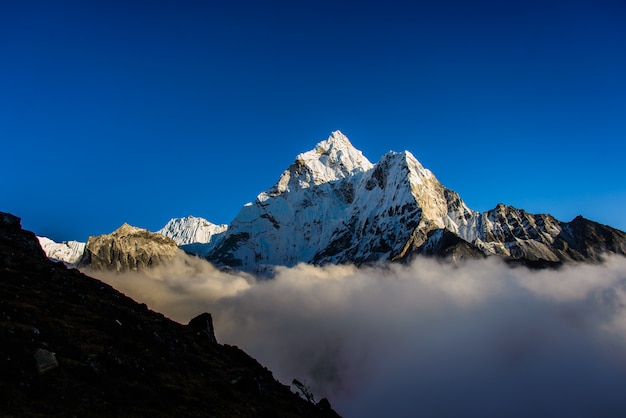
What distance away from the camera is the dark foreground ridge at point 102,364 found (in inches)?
1307

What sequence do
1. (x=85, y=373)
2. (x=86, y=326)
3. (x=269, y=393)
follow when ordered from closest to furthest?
(x=85, y=373), (x=86, y=326), (x=269, y=393)

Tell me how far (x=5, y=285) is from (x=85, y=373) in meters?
25.1

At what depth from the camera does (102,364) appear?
41000mm

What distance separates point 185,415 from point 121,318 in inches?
1014

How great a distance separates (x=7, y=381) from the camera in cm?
3138

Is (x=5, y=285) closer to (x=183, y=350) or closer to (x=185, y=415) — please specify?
(x=183, y=350)

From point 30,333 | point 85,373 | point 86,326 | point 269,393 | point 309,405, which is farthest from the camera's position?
point 309,405

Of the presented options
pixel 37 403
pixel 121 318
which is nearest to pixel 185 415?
pixel 37 403

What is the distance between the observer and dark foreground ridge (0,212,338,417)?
109ft

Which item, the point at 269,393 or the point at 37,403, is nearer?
the point at 37,403

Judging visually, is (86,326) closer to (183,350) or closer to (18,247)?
(183,350)

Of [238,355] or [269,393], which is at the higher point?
[238,355]

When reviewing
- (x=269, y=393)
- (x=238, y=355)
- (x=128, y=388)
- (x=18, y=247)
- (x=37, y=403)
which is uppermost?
(x=18, y=247)

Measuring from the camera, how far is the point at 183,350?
60062mm
